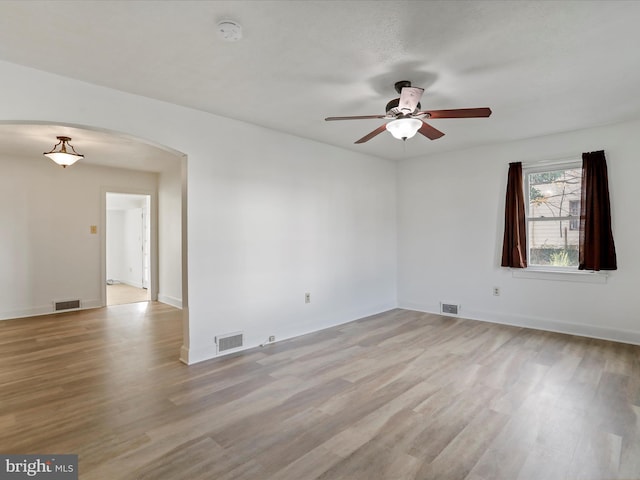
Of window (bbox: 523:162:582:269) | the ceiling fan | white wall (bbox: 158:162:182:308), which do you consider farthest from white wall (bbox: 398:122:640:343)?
white wall (bbox: 158:162:182:308)

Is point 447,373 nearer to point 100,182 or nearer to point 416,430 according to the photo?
point 416,430

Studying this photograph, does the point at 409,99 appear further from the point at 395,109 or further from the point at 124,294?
the point at 124,294

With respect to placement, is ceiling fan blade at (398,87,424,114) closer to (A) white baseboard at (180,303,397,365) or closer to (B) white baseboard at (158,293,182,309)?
(A) white baseboard at (180,303,397,365)

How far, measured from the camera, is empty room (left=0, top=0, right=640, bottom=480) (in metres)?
2.09

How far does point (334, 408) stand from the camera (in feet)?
8.60

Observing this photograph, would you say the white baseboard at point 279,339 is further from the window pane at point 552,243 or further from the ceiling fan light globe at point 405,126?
the ceiling fan light globe at point 405,126

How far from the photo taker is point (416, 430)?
2328 millimetres

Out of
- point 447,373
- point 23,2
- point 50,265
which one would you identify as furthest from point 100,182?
point 447,373

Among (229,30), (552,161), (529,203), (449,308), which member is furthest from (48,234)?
(552,161)

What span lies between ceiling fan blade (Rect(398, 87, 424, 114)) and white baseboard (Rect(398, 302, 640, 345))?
3.67 m

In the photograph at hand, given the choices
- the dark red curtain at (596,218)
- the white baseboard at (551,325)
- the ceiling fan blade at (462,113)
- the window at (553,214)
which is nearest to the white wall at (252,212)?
the white baseboard at (551,325)

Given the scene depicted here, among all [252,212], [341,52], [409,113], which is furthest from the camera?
[252,212]

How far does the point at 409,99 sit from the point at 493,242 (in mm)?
3290

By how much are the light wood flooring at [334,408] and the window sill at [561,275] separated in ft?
2.53
